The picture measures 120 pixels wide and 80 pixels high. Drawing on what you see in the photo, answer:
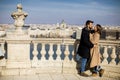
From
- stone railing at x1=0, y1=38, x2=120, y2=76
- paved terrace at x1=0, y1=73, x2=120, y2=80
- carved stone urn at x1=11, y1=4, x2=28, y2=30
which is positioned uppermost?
carved stone urn at x1=11, y1=4, x2=28, y2=30

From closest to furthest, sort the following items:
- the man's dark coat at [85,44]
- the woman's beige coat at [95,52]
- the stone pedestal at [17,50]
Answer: the man's dark coat at [85,44]
the woman's beige coat at [95,52]
the stone pedestal at [17,50]

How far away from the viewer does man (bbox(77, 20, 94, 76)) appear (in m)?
6.33

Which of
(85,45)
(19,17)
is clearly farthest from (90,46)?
(19,17)

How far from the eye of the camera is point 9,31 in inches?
263

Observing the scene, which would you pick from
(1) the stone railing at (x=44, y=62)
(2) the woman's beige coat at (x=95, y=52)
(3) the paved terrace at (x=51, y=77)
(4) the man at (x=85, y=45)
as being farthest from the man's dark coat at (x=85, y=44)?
A: (3) the paved terrace at (x=51, y=77)

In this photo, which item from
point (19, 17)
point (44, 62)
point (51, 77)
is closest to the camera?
point (51, 77)

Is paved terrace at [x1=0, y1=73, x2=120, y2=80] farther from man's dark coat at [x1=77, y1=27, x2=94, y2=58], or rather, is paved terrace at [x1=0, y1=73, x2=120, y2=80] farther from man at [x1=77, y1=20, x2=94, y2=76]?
man's dark coat at [x1=77, y1=27, x2=94, y2=58]

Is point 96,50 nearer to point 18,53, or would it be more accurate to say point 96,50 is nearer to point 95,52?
point 95,52

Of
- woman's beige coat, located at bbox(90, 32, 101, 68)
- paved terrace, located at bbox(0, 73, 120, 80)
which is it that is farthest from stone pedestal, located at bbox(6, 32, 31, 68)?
woman's beige coat, located at bbox(90, 32, 101, 68)

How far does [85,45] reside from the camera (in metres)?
6.43

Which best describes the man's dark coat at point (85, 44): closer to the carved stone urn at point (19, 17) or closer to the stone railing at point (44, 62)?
the stone railing at point (44, 62)

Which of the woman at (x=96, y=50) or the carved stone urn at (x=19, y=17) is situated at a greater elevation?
the carved stone urn at (x=19, y=17)

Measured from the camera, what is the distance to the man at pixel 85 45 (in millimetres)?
6332

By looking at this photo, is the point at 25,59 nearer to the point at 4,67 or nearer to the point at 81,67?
the point at 4,67
